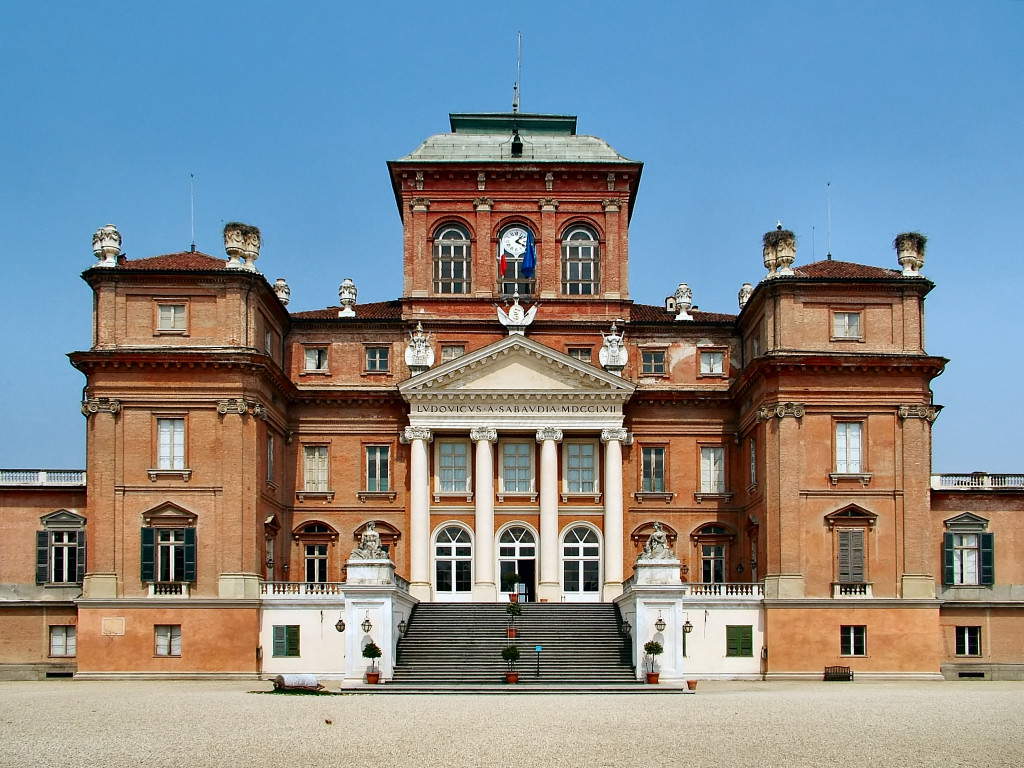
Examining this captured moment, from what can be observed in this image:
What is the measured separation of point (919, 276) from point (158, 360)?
2764 centimetres

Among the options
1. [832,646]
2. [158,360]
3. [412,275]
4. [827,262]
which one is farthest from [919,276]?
[158,360]

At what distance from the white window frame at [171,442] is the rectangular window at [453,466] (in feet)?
34.7

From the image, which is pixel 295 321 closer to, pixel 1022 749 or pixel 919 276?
pixel 919 276

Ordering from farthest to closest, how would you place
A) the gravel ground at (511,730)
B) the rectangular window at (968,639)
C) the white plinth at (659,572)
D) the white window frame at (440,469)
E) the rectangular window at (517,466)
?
Result: the rectangular window at (517,466), the white window frame at (440,469), the rectangular window at (968,639), the white plinth at (659,572), the gravel ground at (511,730)

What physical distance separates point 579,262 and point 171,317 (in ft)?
57.0

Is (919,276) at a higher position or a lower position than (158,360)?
higher

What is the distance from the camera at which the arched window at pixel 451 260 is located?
5672cm

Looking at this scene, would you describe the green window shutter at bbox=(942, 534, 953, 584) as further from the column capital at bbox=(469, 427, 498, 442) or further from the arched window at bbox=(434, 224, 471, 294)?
the arched window at bbox=(434, 224, 471, 294)

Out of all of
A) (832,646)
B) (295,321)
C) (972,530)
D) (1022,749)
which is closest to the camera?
(1022,749)

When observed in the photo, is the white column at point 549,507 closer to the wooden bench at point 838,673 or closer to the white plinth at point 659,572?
the white plinth at point 659,572

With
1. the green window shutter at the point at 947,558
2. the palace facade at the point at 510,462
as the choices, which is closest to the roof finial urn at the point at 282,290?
the palace facade at the point at 510,462

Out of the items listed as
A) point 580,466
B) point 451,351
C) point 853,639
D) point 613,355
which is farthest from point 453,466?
point 853,639

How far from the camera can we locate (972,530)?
5138 centimetres

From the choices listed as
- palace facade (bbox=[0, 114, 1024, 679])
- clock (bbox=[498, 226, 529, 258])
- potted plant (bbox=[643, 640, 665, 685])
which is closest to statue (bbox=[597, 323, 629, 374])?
palace facade (bbox=[0, 114, 1024, 679])
